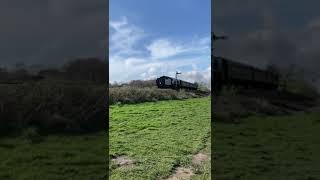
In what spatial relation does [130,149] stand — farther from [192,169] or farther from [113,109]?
[113,109]

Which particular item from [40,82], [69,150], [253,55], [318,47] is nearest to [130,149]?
[69,150]

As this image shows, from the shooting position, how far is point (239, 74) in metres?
7.84

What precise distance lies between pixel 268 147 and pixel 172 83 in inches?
212

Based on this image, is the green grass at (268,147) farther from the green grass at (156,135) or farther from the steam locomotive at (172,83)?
the steam locomotive at (172,83)

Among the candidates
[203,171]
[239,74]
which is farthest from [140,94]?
[203,171]

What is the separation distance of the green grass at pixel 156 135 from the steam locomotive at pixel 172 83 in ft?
1.97

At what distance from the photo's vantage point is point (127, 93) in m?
11.6

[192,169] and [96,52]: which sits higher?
[96,52]

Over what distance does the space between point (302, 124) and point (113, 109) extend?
183 inches

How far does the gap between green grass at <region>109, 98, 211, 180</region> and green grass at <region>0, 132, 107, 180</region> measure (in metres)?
0.33

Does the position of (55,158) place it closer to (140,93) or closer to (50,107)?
(50,107)

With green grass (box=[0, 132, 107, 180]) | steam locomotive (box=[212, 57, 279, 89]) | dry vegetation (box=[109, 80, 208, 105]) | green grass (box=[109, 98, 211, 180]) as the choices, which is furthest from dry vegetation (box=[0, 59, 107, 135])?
steam locomotive (box=[212, 57, 279, 89])

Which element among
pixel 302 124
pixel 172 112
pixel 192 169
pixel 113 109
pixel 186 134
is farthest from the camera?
pixel 172 112

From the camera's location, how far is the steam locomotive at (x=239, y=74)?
7918 mm
